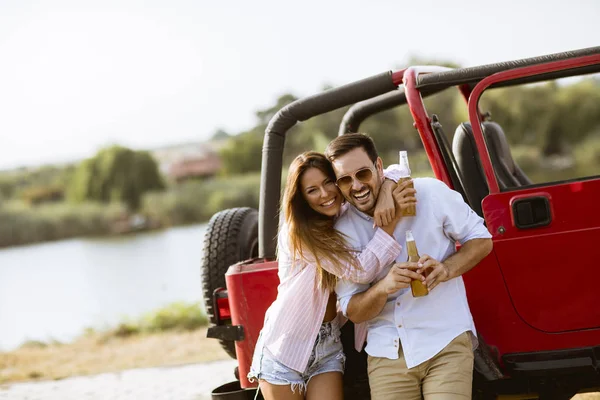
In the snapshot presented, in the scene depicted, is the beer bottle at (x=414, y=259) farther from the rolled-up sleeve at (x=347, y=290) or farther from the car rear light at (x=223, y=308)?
the car rear light at (x=223, y=308)

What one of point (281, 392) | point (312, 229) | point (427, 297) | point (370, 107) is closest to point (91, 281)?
point (370, 107)

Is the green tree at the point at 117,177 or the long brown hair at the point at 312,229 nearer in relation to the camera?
the long brown hair at the point at 312,229

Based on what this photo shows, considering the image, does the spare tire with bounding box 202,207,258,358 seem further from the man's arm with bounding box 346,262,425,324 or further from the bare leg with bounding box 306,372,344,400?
the man's arm with bounding box 346,262,425,324

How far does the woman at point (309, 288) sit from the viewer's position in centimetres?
307

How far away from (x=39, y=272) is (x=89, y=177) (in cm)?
992

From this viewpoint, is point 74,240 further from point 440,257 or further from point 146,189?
point 440,257

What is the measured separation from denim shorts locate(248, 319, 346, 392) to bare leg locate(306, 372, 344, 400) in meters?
0.02

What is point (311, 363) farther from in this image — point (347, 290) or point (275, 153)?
point (275, 153)

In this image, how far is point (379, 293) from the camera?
116 inches

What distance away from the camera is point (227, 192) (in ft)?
78.3

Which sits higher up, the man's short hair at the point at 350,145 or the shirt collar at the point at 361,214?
the man's short hair at the point at 350,145

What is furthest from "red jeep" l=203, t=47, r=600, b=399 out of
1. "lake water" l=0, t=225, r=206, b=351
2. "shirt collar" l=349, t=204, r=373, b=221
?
"lake water" l=0, t=225, r=206, b=351

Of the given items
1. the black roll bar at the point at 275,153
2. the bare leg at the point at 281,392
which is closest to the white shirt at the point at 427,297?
the bare leg at the point at 281,392

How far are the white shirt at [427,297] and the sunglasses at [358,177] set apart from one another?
19 centimetres
